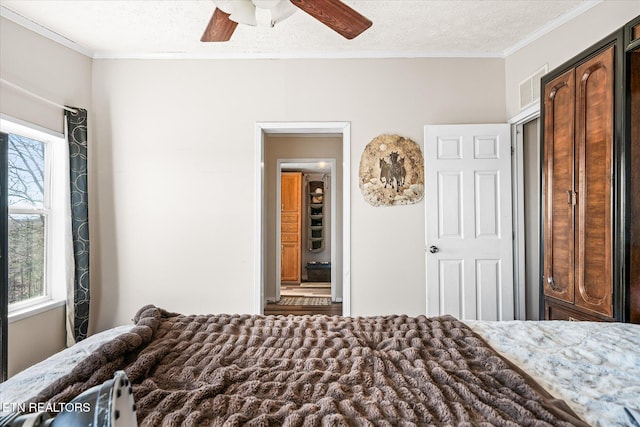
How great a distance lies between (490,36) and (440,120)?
2.48 ft

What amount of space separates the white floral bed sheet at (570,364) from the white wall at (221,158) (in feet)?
5.53

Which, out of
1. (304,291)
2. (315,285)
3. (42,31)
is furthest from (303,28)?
(315,285)

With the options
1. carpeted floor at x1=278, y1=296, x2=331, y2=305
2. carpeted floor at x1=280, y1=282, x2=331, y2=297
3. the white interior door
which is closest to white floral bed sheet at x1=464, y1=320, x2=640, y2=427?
the white interior door

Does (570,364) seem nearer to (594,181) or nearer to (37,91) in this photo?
(594,181)

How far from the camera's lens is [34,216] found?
268 centimetres

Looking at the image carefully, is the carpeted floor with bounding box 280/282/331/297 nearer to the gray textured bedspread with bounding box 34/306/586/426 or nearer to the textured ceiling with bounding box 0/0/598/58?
the textured ceiling with bounding box 0/0/598/58

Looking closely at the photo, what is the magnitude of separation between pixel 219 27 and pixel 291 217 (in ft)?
16.1

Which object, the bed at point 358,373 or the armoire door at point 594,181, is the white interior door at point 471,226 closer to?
the armoire door at point 594,181

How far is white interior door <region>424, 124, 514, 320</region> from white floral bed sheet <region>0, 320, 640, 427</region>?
149cm

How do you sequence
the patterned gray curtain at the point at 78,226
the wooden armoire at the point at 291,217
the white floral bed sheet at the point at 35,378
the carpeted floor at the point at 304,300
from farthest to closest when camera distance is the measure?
the wooden armoire at the point at 291,217, the carpeted floor at the point at 304,300, the patterned gray curtain at the point at 78,226, the white floral bed sheet at the point at 35,378

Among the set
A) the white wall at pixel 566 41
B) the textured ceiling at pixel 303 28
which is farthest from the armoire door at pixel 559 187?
the textured ceiling at pixel 303 28

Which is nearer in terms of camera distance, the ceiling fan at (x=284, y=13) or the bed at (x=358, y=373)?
the bed at (x=358, y=373)

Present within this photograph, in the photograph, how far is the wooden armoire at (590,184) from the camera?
5.09 ft

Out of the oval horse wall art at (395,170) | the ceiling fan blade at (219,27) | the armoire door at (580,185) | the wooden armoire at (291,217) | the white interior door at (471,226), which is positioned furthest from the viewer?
the wooden armoire at (291,217)
